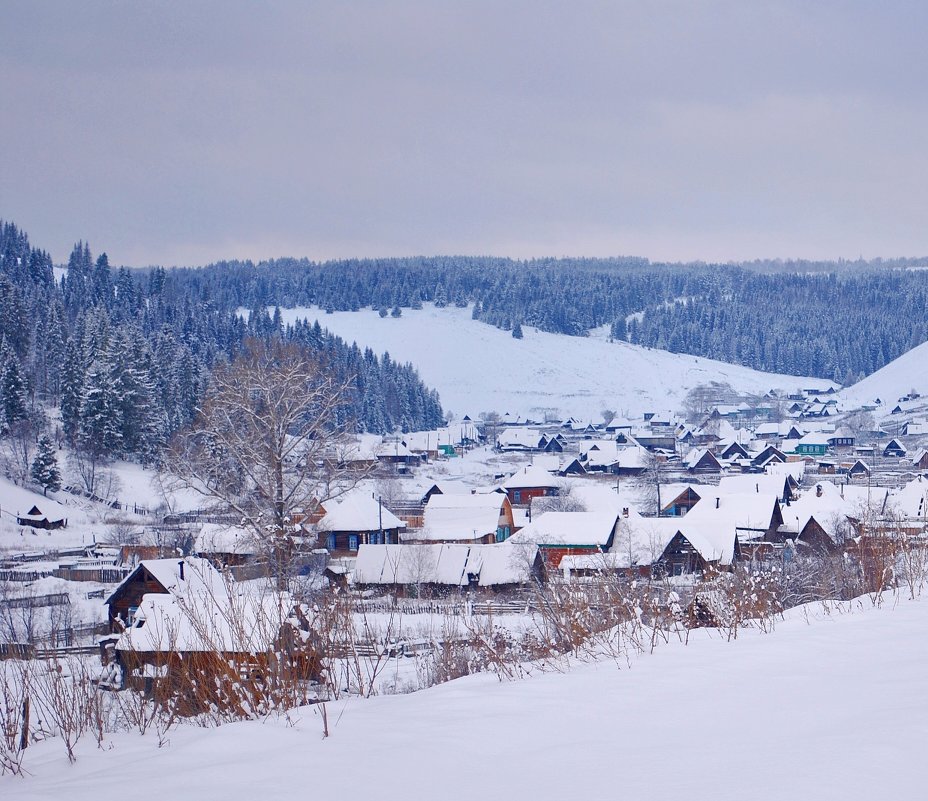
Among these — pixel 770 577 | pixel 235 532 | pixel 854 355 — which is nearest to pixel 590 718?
pixel 770 577

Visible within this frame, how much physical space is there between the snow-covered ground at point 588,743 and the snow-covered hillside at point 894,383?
423 feet

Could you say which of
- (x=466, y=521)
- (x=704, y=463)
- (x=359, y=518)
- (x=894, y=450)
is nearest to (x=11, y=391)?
(x=359, y=518)

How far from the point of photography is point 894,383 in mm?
136375

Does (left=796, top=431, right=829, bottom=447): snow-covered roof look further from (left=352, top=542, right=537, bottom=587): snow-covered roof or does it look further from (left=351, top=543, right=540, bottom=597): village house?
(left=352, top=542, right=537, bottom=587): snow-covered roof

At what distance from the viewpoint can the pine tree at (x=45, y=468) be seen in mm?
46219

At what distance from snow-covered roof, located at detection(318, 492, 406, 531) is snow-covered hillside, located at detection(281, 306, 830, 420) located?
281 feet

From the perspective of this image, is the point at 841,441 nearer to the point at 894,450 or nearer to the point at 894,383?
the point at 894,450

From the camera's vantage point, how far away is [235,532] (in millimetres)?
31734

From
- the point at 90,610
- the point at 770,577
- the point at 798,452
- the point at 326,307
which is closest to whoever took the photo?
the point at 770,577

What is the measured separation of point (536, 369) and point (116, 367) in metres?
91.3

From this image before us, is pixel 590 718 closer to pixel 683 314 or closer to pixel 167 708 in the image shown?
pixel 167 708

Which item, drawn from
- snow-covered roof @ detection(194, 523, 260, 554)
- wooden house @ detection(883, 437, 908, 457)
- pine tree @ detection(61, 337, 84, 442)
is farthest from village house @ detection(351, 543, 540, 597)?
wooden house @ detection(883, 437, 908, 457)

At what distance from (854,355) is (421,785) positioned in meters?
182

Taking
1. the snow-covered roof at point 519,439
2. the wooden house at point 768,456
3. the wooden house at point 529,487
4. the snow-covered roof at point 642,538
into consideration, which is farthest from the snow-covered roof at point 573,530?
the snow-covered roof at point 519,439
